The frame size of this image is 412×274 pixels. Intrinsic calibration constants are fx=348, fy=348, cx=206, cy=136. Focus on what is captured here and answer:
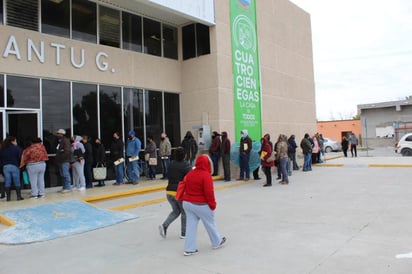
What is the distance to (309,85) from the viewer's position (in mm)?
21000

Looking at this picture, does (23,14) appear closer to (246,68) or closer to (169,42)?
(169,42)

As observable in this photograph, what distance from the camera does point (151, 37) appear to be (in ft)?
→ 46.6

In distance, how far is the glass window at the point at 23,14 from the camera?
33.8ft

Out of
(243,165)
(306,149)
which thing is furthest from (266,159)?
(306,149)

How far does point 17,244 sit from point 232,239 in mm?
3729

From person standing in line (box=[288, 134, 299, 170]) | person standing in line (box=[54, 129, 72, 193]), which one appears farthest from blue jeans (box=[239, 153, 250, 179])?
person standing in line (box=[54, 129, 72, 193])

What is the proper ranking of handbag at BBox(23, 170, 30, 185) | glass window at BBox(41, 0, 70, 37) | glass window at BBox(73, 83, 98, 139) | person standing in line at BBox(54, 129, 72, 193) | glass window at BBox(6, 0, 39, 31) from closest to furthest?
handbag at BBox(23, 170, 30, 185), person standing in line at BBox(54, 129, 72, 193), glass window at BBox(6, 0, 39, 31), glass window at BBox(41, 0, 70, 37), glass window at BBox(73, 83, 98, 139)

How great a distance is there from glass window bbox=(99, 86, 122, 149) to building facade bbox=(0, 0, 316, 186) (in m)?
0.04

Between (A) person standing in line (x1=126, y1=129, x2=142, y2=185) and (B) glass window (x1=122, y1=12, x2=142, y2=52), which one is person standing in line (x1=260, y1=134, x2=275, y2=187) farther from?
(B) glass window (x1=122, y1=12, x2=142, y2=52)

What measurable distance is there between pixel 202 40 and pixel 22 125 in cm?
768

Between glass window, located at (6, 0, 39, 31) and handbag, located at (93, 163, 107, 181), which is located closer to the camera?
glass window, located at (6, 0, 39, 31)

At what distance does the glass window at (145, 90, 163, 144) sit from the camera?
13.8 metres

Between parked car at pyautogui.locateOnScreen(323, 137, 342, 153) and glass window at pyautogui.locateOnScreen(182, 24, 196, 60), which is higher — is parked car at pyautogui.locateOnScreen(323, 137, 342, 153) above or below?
below

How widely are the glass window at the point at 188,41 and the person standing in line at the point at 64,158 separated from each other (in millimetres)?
6845
